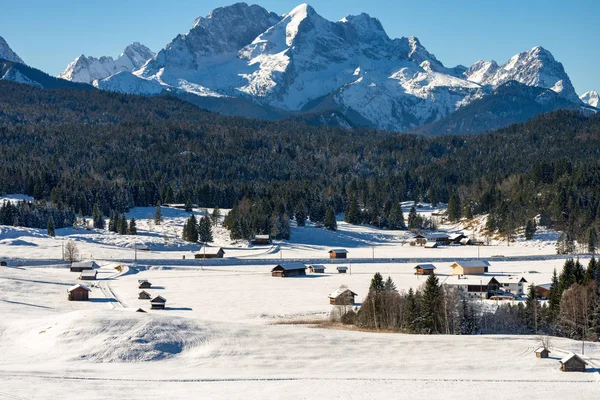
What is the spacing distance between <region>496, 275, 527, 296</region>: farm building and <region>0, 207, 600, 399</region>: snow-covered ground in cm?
437

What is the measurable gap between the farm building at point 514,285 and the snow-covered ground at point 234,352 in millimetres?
4372

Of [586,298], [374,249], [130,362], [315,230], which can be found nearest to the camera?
[130,362]

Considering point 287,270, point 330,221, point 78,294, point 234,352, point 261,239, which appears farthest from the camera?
point 330,221

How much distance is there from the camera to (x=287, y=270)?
399ft

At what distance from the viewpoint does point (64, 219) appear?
167 meters

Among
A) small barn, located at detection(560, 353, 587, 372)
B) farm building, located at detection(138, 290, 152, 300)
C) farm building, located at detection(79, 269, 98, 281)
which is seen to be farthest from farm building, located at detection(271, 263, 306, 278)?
small barn, located at detection(560, 353, 587, 372)

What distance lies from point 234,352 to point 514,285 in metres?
47.9

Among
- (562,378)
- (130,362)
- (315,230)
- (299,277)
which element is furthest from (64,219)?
(562,378)

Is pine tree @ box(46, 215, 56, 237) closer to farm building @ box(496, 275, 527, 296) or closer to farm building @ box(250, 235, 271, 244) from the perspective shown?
farm building @ box(250, 235, 271, 244)

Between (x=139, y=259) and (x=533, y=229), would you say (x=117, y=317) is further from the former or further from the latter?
(x=533, y=229)

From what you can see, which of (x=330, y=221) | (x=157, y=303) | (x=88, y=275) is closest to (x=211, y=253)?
(x=88, y=275)

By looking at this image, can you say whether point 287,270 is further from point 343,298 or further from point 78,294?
point 78,294

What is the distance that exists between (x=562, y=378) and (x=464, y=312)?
1857 centimetres

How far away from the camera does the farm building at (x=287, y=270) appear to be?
121 m
